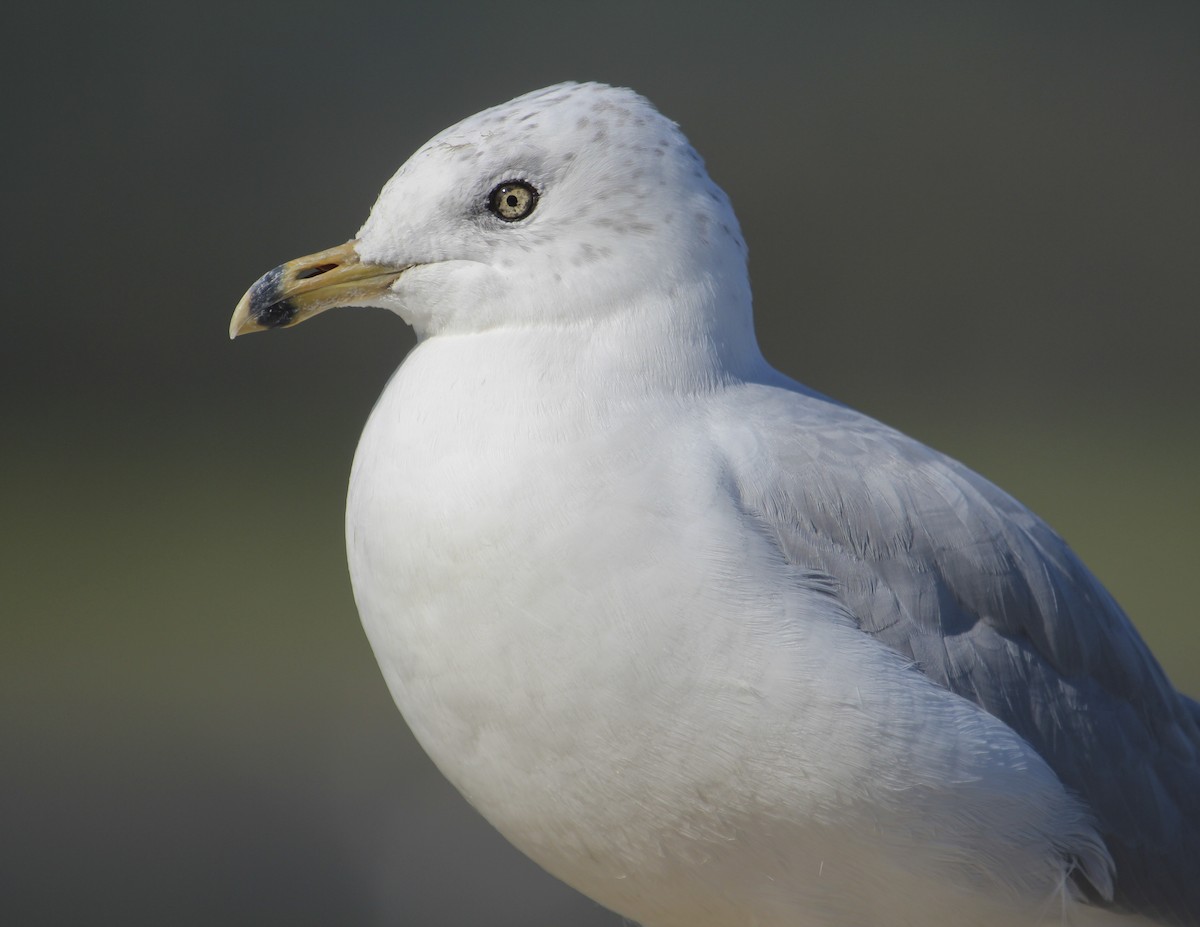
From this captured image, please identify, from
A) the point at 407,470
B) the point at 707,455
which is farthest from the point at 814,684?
the point at 407,470

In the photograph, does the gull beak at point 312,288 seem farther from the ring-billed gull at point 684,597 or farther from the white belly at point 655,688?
the white belly at point 655,688

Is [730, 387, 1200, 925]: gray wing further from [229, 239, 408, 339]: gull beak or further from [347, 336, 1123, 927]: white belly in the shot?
[229, 239, 408, 339]: gull beak

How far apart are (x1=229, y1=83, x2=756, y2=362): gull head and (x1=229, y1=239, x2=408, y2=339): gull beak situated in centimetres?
2

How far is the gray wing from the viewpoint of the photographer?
110 cm

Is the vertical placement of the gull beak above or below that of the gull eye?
below

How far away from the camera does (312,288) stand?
119cm

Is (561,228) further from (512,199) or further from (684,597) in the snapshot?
(684,597)

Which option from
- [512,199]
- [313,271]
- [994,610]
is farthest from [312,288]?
[994,610]

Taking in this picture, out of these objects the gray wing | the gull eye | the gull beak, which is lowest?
the gray wing

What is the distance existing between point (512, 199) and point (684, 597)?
1.12 feet

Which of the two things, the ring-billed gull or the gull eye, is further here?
the gull eye

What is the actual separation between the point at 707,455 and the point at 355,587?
294mm

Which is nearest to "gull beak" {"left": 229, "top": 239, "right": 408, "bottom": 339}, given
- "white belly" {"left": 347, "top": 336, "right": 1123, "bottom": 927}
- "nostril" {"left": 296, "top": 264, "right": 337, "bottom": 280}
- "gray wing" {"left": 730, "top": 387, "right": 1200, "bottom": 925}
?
"nostril" {"left": 296, "top": 264, "right": 337, "bottom": 280}

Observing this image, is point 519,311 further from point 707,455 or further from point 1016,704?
point 1016,704
